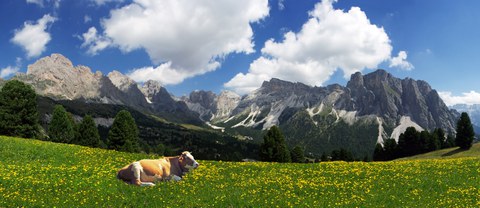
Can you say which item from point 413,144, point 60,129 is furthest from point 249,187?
point 413,144

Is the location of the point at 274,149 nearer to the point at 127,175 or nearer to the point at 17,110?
the point at 17,110

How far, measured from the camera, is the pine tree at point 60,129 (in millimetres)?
80062

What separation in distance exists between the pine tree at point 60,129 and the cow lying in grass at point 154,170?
65.4 meters

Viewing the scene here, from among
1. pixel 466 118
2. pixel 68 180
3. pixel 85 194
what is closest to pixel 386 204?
pixel 85 194

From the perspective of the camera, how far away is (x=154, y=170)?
2333 cm

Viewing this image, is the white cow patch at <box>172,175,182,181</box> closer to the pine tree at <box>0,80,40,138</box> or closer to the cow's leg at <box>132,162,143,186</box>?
the cow's leg at <box>132,162,143,186</box>

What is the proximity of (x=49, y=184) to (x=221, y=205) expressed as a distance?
10.9 m

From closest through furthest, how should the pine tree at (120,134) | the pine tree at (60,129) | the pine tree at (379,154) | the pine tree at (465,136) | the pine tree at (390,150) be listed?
the pine tree at (120,134)
the pine tree at (60,129)
the pine tree at (465,136)
the pine tree at (390,150)
the pine tree at (379,154)

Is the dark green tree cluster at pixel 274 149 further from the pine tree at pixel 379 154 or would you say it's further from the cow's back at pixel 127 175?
the pine tree at pixel 379 154

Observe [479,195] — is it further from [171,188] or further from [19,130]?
[19,130]

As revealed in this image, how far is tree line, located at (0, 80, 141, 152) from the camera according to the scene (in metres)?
61.6

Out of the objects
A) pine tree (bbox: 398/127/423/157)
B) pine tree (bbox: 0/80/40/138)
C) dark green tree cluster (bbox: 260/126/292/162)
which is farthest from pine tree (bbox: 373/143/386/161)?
pine tree (bbox: 0/80/40/138)

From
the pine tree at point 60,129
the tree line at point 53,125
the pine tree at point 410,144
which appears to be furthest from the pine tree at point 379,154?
the pine tree at point 60,129

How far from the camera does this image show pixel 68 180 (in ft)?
74.0
